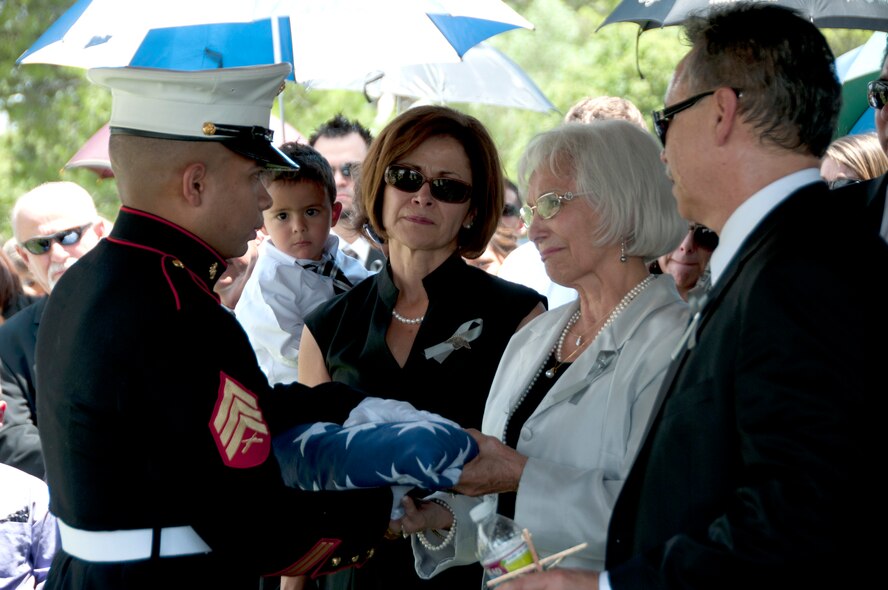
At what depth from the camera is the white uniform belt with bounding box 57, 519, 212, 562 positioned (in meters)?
2.64

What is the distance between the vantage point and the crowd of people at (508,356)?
188 cm

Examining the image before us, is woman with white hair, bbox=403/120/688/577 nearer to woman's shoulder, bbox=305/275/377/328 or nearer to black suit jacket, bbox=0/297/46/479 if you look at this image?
woman's shoulder, bbox=305/275/377/328

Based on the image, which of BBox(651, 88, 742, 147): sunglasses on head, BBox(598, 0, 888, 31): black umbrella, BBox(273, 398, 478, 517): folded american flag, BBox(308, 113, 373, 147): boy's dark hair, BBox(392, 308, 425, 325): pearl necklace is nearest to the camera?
BBox(651, 88, 742, 147): sunglasses on head

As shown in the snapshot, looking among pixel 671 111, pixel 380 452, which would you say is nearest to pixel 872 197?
pixel 671 111

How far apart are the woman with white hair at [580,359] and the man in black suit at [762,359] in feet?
1.99

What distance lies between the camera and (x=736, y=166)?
86.7 inches

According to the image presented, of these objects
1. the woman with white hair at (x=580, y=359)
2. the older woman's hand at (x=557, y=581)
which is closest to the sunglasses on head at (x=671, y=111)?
the woman with white hair at (x=580, y=359)

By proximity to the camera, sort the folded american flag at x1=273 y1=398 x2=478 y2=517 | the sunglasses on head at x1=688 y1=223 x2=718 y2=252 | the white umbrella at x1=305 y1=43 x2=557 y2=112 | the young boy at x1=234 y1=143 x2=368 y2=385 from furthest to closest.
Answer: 1. the white umbrella at x1=305 y1=43 x2=557 y2=112
2. the young boy at x1=234 y1=143 x2=368 y2=385
3. the sunglasses on head at x1=688 y1=223 x2=718 y2=252
4. the folded american flag at x1=273 y1=398 x2=478 y2=517

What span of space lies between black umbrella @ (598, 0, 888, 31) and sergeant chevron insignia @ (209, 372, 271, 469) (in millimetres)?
2292

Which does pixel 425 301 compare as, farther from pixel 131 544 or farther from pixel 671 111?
pixel 671 111

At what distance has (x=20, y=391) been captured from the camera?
520 centimetres

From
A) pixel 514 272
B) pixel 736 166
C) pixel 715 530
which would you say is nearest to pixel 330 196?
pixel 514 272

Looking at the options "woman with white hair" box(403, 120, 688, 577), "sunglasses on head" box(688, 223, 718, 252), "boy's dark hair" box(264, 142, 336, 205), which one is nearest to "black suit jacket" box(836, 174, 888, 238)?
"woman with white hair" box(403, 120, 688, 577)

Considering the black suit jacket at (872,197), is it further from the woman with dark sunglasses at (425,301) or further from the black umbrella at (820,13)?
the woman with dark sunglasses at (425,301)
